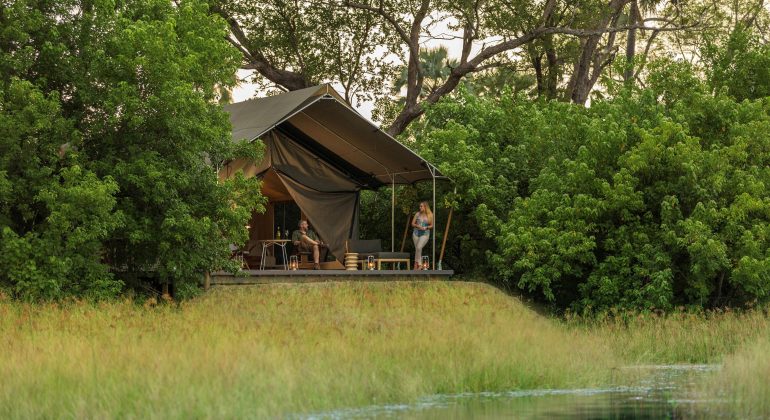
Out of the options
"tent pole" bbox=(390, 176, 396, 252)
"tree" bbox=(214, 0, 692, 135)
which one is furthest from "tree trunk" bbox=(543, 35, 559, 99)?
"tent pole" bbox=(390, 176, 396, 252)

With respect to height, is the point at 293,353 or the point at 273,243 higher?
the point at 273,243

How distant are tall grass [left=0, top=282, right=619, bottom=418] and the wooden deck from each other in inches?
97.3

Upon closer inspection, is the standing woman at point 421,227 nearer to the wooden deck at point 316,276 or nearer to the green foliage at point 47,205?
the wooden deck at point 316,276

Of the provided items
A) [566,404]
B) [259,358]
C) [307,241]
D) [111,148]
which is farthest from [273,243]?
[566,404]

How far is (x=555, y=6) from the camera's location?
2762 centimetres

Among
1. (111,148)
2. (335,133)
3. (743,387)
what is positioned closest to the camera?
(743,387)

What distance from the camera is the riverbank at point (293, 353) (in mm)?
9109

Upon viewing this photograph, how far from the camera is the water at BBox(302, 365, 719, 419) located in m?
9.45

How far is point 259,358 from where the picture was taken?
33.3 ft

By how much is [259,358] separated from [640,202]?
10.1 m

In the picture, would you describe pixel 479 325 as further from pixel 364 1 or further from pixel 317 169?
pixel 364 1

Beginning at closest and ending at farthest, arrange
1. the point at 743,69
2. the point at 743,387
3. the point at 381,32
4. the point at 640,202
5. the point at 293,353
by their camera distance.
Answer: the point at 743,387 < the point at 293,353 < the point at 640,202 < the point at 743,69 < the point at 381,32

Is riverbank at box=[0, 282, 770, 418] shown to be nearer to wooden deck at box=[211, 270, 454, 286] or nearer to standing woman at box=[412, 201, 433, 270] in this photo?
wooden deck at box=[211, 270, 454, 286]

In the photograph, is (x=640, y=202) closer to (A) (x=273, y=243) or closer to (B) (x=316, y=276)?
(B) (x=316, y=276)
